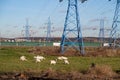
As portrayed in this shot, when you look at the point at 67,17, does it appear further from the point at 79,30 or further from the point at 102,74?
the point at 102,74

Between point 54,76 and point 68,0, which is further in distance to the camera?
point 68,0

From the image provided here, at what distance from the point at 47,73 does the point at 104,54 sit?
26544 millimetres

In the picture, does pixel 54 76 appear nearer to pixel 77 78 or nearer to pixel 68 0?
pixel 77 78

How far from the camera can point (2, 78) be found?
19.3 meters

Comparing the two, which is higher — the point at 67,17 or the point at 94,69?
the point at 67,17

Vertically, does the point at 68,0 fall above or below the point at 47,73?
above

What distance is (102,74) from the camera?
21.6m

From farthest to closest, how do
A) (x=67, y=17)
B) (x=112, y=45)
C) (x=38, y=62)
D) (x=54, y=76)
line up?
1. (x=112, y=45)
2. (x=67, y=17)
3. (x=38, y=62)
4. (x=54, y=76)

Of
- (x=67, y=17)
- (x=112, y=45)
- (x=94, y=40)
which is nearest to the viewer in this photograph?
(x=67, y=17)

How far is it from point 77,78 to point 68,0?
30945 mm

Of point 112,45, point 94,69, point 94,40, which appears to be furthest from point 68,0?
point 94,40

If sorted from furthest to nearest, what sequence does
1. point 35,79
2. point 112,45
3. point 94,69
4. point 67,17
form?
point 112,45, point 67,17, point 94,69, point 35,79

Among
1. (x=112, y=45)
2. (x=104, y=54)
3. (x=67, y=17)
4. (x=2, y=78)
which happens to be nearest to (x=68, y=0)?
(x=67, y=17)

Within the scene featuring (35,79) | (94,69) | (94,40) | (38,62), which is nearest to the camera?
(35,79)
